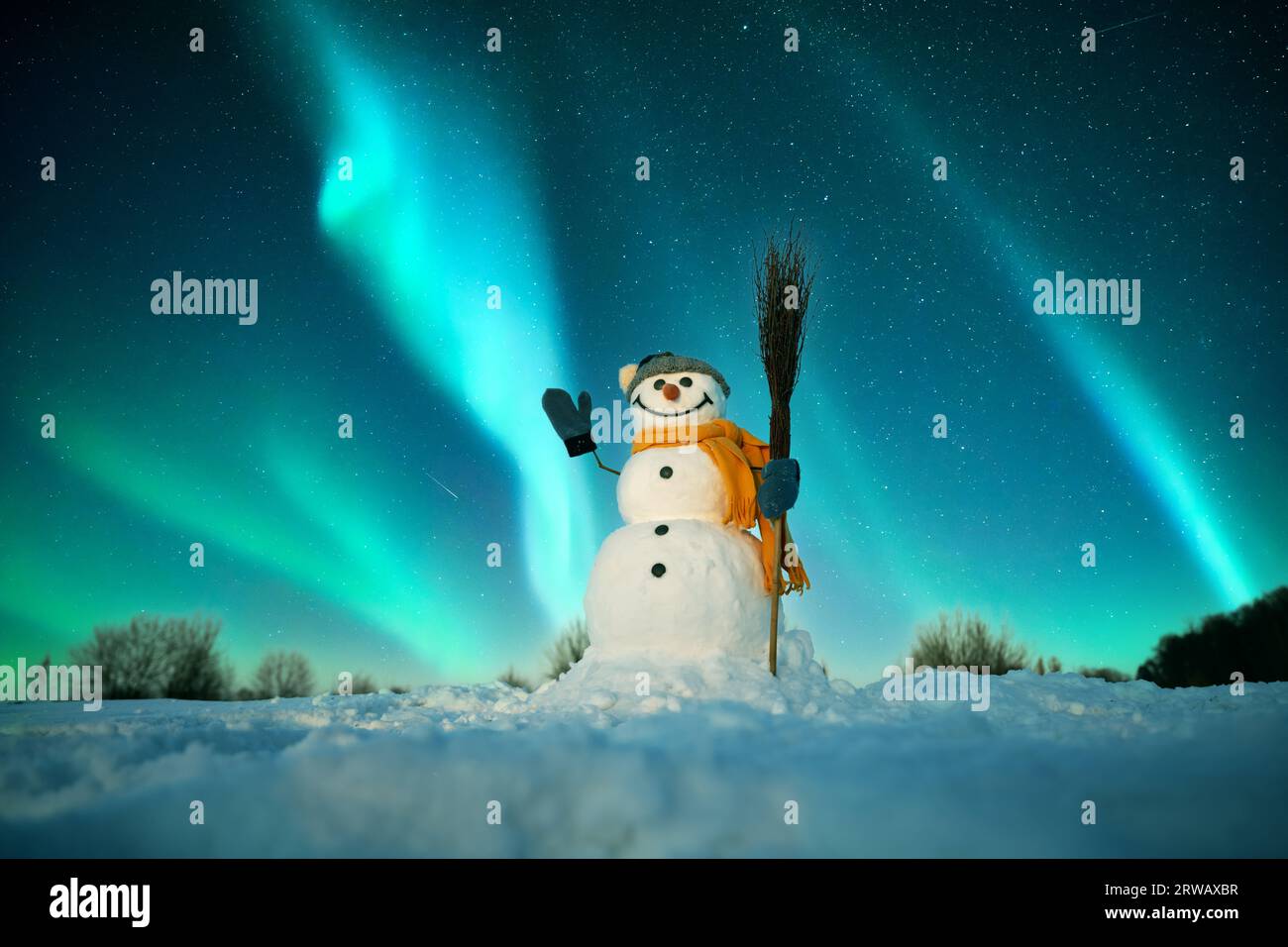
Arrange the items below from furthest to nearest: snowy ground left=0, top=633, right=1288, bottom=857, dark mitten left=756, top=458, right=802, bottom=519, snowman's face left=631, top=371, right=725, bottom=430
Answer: snowman's face left=631, top=371, right=725, bottom=430 → dark mitten left=756, top=458, right=802, bottom=519 → snowy ground left=0, top=633, right=1288, bottom=857

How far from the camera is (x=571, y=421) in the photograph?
6.24 meters

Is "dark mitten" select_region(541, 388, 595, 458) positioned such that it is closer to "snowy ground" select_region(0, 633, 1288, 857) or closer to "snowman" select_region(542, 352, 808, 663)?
"snowman" select_region(542, 352, 808, 663)

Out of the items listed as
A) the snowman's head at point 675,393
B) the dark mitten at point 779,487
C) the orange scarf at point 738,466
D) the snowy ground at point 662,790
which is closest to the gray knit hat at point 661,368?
the snowman's head at point 675,393

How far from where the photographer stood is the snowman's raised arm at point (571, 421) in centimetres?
624

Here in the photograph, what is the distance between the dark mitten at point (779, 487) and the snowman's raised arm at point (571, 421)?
1.24 metres

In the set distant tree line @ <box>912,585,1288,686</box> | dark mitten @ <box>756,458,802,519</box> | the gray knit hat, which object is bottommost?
distant tree line @ <box>912,585,1288,686</box>

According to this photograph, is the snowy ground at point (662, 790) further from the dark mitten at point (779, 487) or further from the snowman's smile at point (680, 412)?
the snowman's smile at point (680, 412)

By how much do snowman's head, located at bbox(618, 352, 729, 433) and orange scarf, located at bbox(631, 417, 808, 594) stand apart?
0.21 feet

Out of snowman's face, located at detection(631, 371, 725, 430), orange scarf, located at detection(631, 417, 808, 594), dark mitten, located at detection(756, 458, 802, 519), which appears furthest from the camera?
snowman's face, located at detection(631, 371, 725, 430)

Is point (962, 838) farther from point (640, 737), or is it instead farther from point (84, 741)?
point (84, 741)

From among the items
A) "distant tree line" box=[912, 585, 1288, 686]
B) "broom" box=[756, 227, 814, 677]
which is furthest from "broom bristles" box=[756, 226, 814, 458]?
"distant tree line" box=[912, 585, 1288, 686]

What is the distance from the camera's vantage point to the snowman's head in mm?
6062
